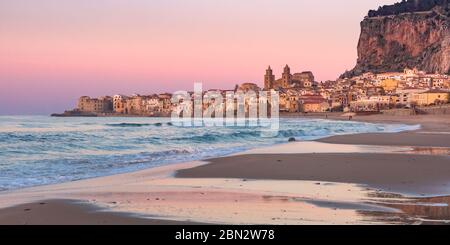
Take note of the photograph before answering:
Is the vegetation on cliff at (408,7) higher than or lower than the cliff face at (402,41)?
higher

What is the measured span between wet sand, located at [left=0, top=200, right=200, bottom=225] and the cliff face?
15599 centimetres

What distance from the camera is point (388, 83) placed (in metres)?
135

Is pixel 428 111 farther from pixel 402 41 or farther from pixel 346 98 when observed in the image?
pixel 402 41

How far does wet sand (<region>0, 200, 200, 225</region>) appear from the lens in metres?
5.80

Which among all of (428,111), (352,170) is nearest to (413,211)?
(352,170)

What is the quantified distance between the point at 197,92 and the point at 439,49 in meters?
66.2

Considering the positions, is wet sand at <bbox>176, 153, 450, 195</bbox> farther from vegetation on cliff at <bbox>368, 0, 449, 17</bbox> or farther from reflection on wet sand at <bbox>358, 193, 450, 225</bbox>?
vegetation on cliff at <bbox>368, 0, 449, 17</bbox>

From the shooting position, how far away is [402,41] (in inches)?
6826

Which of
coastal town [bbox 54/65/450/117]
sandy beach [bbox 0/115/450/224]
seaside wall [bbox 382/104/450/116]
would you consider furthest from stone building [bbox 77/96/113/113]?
sandy beach [bbox 0/115/450/224]

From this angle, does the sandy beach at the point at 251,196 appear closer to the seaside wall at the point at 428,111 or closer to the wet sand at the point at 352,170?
the wet sand at the point at 352,170

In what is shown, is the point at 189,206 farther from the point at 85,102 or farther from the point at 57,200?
the point at 85,102

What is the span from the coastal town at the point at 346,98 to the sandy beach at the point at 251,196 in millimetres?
79953

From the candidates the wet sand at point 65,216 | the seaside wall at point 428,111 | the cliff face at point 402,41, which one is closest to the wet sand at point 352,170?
the wet sand at point 65,216

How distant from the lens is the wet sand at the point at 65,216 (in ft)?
19.0
